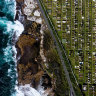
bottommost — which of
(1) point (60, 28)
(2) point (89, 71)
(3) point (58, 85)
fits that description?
(3) point (58, 85)

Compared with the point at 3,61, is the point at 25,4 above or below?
above

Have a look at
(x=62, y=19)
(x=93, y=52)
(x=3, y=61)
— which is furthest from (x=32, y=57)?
(x=93, y=52)

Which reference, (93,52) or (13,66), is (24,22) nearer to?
(13,66)

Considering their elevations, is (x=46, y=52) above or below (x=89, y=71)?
above

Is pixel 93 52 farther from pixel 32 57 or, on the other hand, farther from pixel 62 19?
pixel 32 57

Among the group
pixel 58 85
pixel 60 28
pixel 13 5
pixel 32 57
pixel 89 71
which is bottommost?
pixel 58 85

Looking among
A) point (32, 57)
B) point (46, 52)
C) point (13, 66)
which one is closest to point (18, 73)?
point (13, 66)
